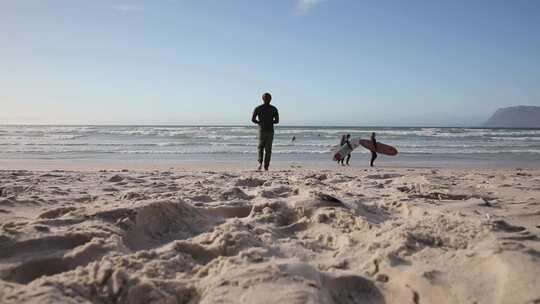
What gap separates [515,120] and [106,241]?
101 meters

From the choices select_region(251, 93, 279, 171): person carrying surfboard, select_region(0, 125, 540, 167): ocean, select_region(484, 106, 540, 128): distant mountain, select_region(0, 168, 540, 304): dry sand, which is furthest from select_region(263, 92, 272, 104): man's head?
select_region(484, 106, 540, 128): distant mountain

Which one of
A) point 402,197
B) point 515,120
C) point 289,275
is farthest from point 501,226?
point 515,120

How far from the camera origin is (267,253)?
2166 mm

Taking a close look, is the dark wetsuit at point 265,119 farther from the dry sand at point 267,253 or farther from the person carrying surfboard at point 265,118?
the dry sand at point 267,253

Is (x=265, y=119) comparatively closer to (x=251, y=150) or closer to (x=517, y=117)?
(x=251, y=150)

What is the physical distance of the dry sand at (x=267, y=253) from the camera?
171 cm

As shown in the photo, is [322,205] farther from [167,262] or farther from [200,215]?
[167,262]

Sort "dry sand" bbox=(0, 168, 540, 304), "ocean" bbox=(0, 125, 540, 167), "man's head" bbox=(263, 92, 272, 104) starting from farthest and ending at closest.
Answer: "ocean" bbox=(0, 125, 540, 167) < "man's head" bbox=(263, 92, 272, 104) < "dry sand" bbox=(0, 168, 540, 304)

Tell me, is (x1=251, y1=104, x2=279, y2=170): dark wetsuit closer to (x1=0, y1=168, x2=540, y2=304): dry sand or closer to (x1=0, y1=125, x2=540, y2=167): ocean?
(x1=0, y1=168, x2=540, y2=304): dry sand

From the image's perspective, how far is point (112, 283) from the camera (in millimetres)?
1740

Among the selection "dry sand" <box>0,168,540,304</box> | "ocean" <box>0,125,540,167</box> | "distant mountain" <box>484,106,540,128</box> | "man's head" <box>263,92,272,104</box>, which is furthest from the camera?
"distant mountain" <box>484,106,540,128</box>

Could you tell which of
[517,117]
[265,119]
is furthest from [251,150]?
[517,117]

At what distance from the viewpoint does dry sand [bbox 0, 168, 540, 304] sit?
1711 mm

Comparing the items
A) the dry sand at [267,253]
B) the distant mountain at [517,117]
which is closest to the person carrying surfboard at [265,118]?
the dry sand at [267,253]
